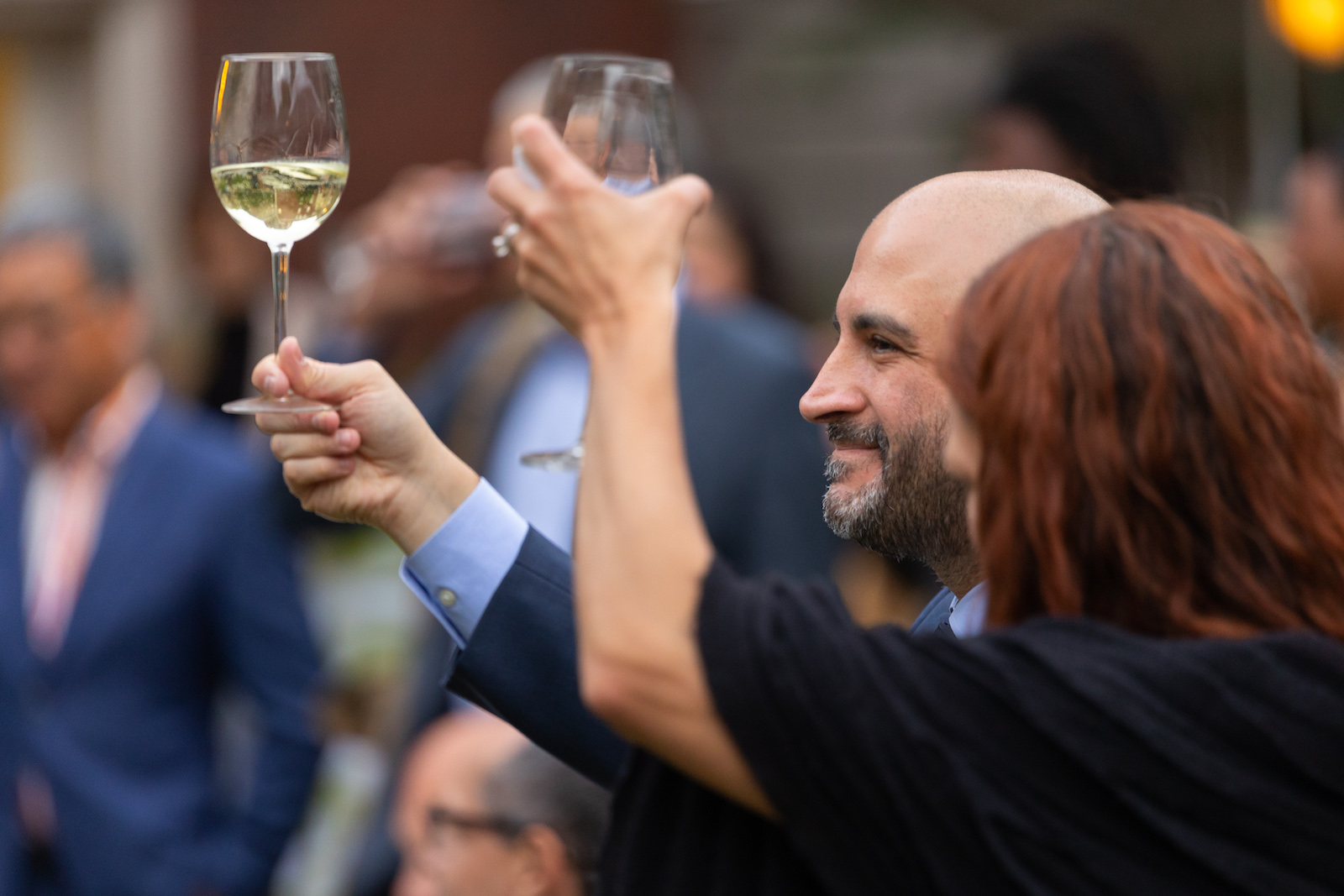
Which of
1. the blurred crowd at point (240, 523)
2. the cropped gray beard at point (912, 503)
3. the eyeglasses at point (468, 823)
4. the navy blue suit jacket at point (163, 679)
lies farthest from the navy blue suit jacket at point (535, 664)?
the navy blue suit jacket at point (163, 679)

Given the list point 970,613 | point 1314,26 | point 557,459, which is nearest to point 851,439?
point 970,613

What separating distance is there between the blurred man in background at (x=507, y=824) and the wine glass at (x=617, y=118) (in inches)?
47.0

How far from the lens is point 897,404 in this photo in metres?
1.64

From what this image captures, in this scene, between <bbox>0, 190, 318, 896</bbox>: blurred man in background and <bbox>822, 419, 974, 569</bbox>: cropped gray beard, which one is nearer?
<bbox>822, 419, 974, 569</bbox>: cropped gray beard

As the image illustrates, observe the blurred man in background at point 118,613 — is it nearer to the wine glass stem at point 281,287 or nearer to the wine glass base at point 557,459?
the wine glass base at point 557,459

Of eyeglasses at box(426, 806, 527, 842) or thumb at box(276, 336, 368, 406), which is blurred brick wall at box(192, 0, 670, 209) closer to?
eyeglasses at box(426, 806, 527, 842)

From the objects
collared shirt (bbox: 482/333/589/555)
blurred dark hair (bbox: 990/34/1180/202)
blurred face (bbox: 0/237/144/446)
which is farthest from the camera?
blurred face (bbox: 0/237/144/446)

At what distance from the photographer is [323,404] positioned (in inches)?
62.3

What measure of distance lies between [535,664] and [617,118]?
56 cm

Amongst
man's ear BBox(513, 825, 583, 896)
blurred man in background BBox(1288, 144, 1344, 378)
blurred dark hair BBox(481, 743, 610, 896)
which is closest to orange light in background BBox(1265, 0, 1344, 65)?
blurred man in background BBox(1288, 144, 1344, 378)

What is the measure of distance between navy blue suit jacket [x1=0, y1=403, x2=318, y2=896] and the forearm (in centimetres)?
260

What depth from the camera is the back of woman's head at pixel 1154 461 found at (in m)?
1.27

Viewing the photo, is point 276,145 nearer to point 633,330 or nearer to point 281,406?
point 281,406

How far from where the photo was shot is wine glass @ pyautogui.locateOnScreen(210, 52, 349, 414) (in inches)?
59.9
